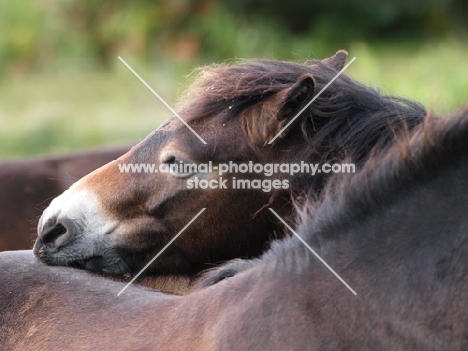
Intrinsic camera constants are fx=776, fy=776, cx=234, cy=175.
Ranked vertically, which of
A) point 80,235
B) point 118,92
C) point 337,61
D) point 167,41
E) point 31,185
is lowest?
point 118,92

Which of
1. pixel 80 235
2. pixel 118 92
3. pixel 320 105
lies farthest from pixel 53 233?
pixel 118 92

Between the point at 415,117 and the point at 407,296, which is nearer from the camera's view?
the point at 407,296

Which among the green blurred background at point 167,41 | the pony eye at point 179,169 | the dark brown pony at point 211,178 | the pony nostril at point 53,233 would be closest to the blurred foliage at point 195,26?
the green blurred background at point 167,41

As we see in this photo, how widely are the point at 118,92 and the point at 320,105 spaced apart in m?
12.6

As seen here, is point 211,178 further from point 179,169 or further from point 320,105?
point 320,105

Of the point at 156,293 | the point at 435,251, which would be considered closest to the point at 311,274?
the point at 435,251

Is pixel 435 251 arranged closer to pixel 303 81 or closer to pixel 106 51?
pixel 303 81

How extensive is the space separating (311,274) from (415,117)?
1.31m

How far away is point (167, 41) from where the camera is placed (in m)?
18.0

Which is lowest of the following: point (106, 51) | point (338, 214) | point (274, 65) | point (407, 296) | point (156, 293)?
point (106, 51)

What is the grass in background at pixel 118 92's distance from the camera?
39.8ft

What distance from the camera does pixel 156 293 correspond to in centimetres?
313

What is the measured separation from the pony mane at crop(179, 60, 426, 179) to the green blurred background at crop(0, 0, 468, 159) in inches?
394

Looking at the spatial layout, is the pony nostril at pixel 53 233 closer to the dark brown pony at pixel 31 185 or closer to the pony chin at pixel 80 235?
the pony chin at pixel 80 235
